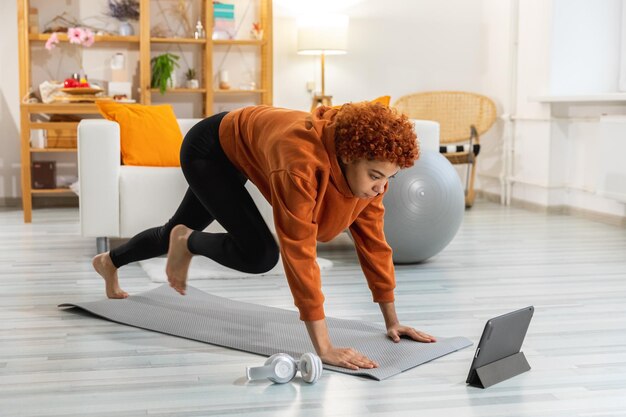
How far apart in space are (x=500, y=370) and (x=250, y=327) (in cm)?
86

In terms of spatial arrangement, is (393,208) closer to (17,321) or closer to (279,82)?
(17,321)

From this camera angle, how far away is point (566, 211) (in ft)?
19.6

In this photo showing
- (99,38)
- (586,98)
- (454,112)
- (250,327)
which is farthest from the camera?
(454,112)

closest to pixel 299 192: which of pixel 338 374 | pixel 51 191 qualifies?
pixel 338 374

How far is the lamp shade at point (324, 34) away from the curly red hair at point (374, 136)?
423 cm

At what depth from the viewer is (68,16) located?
6223 millimetres

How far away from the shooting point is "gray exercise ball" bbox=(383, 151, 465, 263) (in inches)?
148

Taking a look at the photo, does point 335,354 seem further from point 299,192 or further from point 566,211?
point 566,211

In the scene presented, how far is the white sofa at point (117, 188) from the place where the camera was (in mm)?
4016

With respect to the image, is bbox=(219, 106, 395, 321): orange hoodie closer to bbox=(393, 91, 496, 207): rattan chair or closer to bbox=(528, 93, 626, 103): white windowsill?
bbox=(528, 93, 626, 103): white windowsill

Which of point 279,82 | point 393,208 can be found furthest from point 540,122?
point 393,208

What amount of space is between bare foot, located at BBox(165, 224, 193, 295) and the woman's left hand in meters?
0.64

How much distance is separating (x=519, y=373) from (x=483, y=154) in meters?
4.71

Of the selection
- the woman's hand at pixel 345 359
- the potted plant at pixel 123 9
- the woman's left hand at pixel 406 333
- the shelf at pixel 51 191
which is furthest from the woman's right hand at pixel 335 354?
the potted plant at pixel 123 9
